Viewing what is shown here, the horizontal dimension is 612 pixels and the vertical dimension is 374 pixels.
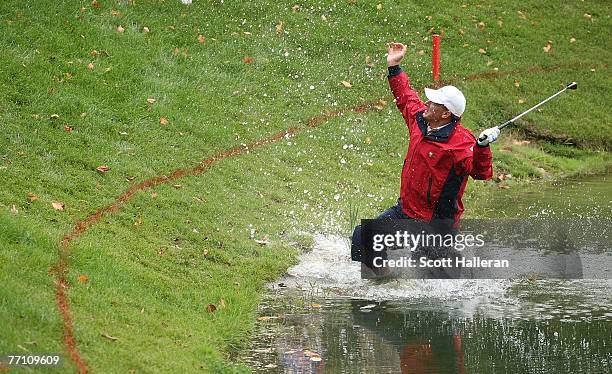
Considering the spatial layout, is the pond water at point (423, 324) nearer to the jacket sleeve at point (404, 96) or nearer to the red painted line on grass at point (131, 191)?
the red painted line on grass at point (131, 191)

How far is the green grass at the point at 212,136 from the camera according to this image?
835 cm

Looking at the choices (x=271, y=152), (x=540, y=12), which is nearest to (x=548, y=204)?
(x=271, y=152)

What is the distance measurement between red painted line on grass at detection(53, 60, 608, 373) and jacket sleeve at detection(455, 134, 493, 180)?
11.6 feet

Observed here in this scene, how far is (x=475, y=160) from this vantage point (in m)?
8.40

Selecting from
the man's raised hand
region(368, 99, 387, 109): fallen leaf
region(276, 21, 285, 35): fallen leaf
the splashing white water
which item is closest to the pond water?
the splashing white water

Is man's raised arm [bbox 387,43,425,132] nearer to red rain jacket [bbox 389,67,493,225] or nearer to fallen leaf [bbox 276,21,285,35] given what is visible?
red rain jacket [bbox 389,67,493,225]

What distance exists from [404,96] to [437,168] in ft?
3.08

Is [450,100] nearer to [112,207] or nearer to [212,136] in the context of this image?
[112,207]

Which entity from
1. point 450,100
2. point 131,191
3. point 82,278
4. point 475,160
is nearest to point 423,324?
point 475,160

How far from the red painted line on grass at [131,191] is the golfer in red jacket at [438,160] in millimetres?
3154

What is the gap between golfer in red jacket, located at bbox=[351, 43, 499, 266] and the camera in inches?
341

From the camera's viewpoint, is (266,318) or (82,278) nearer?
(82,278)

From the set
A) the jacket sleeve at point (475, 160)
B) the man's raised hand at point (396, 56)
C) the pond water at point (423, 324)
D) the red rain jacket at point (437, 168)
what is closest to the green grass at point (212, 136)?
the pond water at point (423, 324)

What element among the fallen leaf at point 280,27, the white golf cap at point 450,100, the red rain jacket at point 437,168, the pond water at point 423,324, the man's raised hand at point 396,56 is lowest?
the pond water at point 423,324
